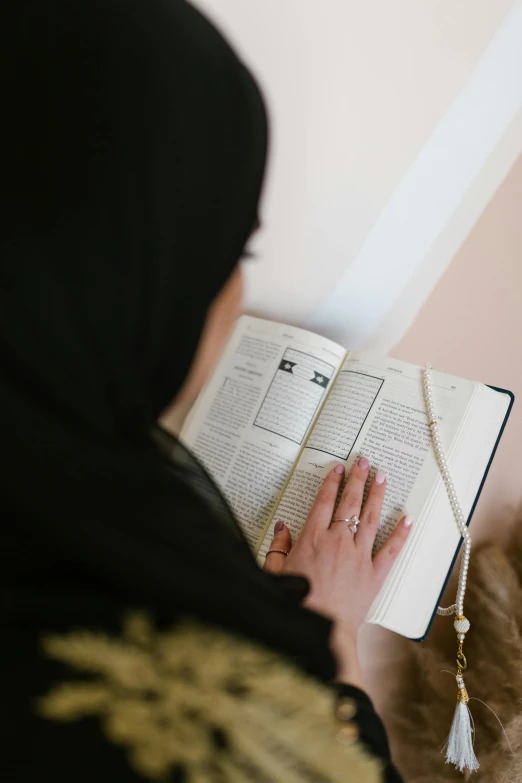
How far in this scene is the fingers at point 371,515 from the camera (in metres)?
0.63

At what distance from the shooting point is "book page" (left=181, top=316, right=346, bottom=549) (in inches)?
29.1

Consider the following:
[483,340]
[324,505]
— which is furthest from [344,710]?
[483,340]

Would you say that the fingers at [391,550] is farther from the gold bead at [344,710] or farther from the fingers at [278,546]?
the gold bead at [344,710]

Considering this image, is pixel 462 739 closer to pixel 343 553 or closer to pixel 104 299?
pixel 343 553

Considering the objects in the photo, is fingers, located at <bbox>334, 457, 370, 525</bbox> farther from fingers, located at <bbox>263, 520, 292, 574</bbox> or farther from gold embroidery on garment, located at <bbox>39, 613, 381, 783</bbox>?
gold embroidery on garment, located at <bbox>39, 613, 381, 783</bbox>

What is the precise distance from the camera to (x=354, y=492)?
0.65m

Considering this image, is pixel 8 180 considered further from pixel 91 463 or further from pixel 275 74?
pixel 275 74

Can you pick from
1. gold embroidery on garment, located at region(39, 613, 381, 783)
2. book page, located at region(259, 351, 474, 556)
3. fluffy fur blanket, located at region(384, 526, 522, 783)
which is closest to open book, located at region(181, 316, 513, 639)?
book page, located at region(259, 351, 474, 556)

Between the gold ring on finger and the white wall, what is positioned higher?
the white wall

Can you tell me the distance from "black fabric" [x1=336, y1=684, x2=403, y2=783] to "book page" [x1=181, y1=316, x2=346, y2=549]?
278 mm

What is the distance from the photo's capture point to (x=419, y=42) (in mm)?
707

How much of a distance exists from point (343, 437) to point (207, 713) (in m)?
0.47

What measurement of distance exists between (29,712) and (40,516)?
0.10m

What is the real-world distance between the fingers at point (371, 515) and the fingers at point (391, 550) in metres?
0.02
